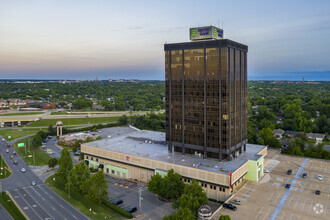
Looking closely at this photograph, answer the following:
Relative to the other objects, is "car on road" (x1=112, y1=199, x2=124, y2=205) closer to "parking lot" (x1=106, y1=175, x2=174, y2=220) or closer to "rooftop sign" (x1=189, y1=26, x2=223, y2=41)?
"parking lot" (x1=106, y1=175, x2=174, y2=220)

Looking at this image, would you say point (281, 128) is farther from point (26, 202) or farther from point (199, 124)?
point (26, 202)

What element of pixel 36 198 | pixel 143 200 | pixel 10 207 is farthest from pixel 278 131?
pixel 10 207

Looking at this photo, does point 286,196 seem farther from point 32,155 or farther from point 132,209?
point 32,155

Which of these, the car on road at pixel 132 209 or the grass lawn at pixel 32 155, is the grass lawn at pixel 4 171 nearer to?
the grass lawn at pixel 32 155

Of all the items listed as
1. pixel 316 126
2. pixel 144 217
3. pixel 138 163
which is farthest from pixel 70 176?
pixel 316 126

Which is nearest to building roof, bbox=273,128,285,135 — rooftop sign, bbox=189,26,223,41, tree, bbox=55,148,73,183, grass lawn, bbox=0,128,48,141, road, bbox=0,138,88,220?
rooftop sign, bbox=189,26,223,41
